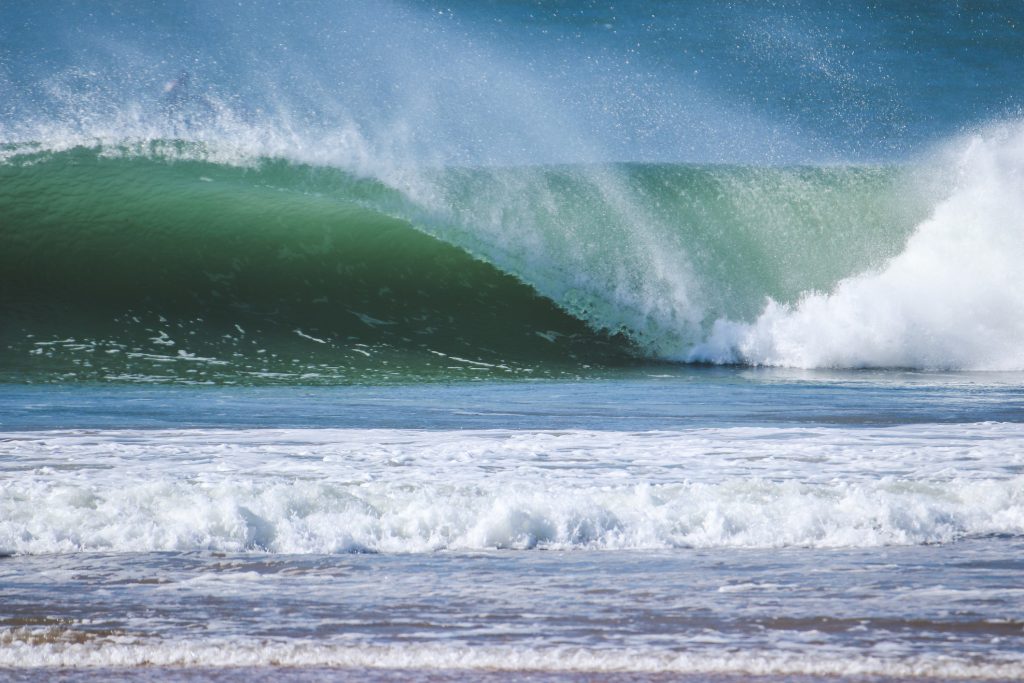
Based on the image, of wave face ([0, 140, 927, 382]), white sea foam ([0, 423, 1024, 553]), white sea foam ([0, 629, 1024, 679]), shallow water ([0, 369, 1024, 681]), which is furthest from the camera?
wave face ([0, 140, 927, 382])

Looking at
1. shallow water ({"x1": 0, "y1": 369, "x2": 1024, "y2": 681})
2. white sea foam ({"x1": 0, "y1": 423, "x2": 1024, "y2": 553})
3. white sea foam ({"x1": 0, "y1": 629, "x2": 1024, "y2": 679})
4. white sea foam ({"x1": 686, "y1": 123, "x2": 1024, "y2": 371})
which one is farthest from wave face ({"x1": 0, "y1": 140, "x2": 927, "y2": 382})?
white sea foam ({"x1": 0, "y1": 629, "x2": 1024, "y2": 679})

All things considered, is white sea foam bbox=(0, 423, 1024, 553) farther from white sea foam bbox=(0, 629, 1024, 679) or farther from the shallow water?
white sea foam bbox=(0, 629, 1024, 679)

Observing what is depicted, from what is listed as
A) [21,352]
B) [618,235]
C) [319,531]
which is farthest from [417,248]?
[319,531]

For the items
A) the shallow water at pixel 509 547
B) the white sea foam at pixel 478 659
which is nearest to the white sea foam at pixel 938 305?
the shallow water at pixel 509 547

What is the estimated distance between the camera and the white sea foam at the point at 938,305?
11.8 m

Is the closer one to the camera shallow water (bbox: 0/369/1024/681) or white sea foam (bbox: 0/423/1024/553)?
shallow water (bbox: 0/369/1024/681)

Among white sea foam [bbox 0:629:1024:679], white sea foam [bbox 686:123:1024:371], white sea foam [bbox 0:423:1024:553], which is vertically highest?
white sea foam [bbox 686:123:1024:371]

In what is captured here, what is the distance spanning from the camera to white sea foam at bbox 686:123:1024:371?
11766mm

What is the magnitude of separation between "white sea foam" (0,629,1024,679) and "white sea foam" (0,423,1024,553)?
1.08 m

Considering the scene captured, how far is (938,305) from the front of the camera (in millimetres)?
12109

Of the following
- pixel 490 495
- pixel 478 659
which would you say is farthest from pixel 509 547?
pixel 478 659

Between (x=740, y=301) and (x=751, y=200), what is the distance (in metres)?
2.87

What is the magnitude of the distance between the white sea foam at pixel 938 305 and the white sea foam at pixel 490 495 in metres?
6.32

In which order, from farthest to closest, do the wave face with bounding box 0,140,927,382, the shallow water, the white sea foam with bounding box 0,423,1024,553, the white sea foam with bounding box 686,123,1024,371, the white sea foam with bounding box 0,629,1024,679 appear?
the white sea foam with bounding box 686,123,1024,371
the wave face with bounding box 0,140,927,382
the white sea foam with bounding box 0,423,1024,553
the shallow water
the white sea foam with bounding box 0,629,1024,679
